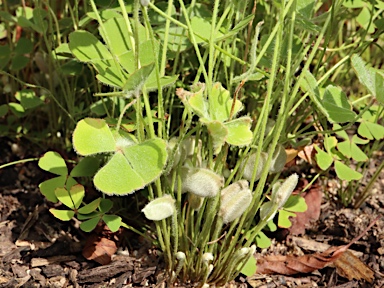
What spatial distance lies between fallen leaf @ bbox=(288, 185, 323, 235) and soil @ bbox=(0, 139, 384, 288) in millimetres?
17

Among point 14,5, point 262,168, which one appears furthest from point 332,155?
point 14,5

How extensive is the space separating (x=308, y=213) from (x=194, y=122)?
1.28 ft

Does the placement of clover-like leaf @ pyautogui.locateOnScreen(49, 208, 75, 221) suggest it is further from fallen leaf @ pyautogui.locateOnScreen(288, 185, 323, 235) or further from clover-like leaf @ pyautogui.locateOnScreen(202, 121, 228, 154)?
fallen leaf @ pyautogui.locateOnScreen(288, 185, 323, 235)

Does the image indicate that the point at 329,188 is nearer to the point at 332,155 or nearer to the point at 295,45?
the point at 332,155

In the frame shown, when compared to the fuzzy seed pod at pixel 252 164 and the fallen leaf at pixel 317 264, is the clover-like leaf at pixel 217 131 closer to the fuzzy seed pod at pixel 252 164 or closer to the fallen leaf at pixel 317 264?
the fuzzy seed pod at pixel 252 164

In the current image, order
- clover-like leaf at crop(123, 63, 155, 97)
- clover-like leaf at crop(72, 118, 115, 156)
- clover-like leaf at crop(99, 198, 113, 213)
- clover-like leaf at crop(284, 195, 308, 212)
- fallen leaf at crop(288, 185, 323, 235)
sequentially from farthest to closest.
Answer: fallen leaf at crop(288, 185, 323, 235) < clover-like leaf at crop(284, 195, 308, 212) < clover-like leaf at crop(99, 198, 113, 213) < clover-like leaf at crop(72, 118, 115, 156) < clover-like leaf at crop(123, 63, 155, 97)

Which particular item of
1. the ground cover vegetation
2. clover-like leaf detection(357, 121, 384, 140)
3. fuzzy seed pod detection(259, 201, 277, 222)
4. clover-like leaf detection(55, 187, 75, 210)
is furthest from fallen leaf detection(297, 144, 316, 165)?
clover-like leaf detection(55, 187, 75, 210)

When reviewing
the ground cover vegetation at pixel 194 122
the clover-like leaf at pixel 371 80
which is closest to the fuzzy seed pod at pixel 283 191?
the ground cover vegetation at pixel 194 122

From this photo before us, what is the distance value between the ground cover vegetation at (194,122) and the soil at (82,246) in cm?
6

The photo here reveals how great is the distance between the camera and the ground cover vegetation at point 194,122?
33.5 inches

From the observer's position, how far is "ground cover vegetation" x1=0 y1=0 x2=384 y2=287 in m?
0.85

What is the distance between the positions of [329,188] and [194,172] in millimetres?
654

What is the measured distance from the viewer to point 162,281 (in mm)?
1100

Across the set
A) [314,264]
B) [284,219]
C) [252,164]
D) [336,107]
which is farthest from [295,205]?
[336,107]
